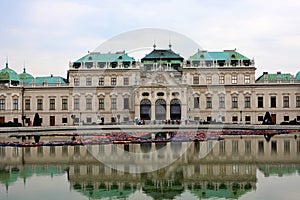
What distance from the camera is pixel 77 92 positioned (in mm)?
68688

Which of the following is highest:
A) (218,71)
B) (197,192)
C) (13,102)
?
(218,71)

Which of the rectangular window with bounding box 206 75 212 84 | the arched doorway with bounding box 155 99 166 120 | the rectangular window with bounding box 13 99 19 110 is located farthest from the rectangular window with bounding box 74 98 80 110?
the rectangular window with bounding box 206 75 212 84

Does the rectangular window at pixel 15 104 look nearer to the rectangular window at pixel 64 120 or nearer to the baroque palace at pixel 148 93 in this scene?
the baroque palace at pixel 148 93

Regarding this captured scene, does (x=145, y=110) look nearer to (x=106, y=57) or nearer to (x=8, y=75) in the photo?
(x=106, y=57)

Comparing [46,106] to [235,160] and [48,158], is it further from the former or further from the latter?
[235,160]

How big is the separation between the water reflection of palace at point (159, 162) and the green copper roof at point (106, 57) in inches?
1452

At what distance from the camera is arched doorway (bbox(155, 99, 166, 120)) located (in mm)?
64938

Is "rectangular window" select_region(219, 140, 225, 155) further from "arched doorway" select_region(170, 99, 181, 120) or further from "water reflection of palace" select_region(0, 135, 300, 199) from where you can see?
"arched doorway" select_region(170, 99, 181, 120)

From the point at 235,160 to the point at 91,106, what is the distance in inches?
1790

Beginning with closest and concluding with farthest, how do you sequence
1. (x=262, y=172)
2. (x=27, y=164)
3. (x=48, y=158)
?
(x=262, y=172), (x=27, y=164), (x=48, y=158)

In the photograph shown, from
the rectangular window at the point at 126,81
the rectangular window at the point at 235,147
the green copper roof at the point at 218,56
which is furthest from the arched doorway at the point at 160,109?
the rectangular window at the point at 235,147

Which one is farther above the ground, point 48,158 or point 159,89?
point 159,89

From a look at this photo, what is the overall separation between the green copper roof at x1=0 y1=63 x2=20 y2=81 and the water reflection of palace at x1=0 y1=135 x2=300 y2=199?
125 ft

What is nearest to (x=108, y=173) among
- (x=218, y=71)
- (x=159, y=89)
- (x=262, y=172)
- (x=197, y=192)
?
(x=197, y=192)
